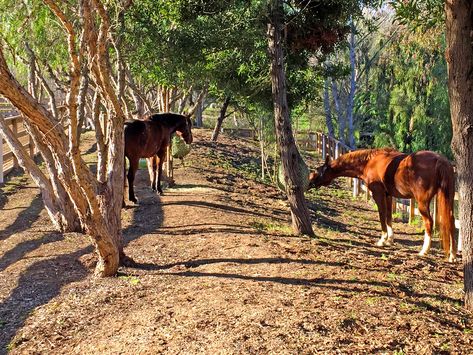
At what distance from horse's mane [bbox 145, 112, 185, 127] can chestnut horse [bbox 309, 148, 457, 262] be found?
3631 millimetres

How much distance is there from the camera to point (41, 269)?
632cm

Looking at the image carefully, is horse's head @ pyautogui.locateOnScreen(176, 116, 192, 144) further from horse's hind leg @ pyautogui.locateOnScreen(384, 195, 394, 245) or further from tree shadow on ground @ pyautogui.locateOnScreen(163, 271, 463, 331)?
tree shadow on ground @ pyautogui.locateOnScreen(163, 271, 463, 331)

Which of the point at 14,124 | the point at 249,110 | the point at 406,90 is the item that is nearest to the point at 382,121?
the point at 406,90

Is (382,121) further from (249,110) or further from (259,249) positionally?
(259,249)

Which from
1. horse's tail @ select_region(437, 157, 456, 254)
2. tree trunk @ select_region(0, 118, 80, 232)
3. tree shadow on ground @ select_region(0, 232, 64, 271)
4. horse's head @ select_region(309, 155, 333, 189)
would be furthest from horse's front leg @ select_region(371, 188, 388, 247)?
tree shadow on ground @ select_region(0, 232, 64, 271)

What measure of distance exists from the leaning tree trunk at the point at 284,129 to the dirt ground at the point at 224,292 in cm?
38

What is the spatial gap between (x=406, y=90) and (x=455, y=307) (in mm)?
24186

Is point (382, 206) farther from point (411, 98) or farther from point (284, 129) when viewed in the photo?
point (411, 98)

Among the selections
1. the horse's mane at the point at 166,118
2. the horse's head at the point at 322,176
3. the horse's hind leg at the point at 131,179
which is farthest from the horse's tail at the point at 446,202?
the horse's mane at the point at 166,118

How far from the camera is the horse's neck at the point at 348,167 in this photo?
9477 mm

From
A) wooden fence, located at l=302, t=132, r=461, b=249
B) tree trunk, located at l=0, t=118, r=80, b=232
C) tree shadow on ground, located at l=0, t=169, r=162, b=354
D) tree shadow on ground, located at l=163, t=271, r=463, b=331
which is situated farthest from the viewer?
wooden fence, located at l=302, t=132, r=461, b=249

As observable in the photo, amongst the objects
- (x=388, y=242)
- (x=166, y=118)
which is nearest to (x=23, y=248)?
(x=166, y=118)

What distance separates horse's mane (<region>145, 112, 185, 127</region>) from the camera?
451 inches

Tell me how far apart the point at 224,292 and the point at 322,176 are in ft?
17.8
